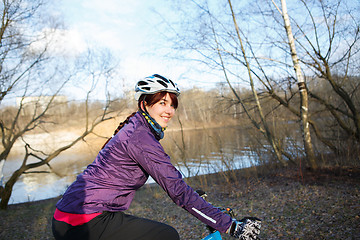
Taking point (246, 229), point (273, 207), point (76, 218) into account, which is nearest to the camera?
point (76, 218)

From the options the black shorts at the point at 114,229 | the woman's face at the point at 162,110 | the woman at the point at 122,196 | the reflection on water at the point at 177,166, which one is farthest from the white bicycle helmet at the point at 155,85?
the reflection on water at the point at 177,166

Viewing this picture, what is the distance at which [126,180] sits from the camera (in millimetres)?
1955

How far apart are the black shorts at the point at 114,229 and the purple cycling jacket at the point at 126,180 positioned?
0.08 m

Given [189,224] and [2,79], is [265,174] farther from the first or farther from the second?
[2,79]

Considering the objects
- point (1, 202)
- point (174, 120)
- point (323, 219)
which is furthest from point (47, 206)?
point (323, 219)

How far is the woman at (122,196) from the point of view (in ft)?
6.07

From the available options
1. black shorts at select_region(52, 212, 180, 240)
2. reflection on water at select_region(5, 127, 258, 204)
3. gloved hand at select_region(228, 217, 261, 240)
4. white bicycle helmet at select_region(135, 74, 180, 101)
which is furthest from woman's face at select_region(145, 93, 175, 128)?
reflection on water at select_region(5, 127, 258, 204)

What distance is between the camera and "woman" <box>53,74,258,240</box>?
6.07 feet

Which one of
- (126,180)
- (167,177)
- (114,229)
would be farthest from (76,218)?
Answer: (167,177)

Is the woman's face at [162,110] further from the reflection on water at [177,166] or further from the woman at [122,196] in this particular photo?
the reflection on water at [177,166]

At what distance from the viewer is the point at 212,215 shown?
199 cm

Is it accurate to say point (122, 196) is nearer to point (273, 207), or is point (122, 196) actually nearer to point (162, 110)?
point (162, 110)

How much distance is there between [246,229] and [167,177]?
2.42ft

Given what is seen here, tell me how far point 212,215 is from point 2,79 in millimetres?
10420
